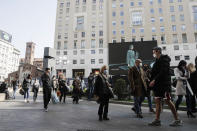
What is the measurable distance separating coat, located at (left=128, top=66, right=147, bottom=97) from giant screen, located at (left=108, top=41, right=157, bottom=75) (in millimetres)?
30065

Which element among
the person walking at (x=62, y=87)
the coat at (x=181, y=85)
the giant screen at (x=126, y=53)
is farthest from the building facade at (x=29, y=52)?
the coat at (x=181, y=85)

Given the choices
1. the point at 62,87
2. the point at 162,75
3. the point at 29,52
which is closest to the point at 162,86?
the point at 162,75

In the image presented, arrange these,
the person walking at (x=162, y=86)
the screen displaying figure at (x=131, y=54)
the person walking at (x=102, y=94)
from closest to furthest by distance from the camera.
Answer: the person walking at (x=162, y=86)
the person walking at (x=102, y=94)
the screen displaying figure at (x=131, y=54)

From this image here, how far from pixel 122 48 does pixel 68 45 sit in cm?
2216

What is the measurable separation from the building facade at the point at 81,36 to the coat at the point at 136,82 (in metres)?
42.4

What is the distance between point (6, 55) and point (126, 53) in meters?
94.7

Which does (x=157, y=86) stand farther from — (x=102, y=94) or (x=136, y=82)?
(x=102, y=94)

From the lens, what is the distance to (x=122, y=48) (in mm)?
36906

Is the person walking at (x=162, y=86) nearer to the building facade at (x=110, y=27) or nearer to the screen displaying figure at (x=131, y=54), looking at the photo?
the screen displaying figure at (x=131, y=54)

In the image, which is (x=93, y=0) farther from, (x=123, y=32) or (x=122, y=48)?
(x=122, y=48)

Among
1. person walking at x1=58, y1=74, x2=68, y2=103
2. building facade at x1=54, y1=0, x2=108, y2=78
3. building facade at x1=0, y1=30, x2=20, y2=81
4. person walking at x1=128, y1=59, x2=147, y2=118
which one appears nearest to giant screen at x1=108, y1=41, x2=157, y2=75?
building facade at x1=54, y1=0, x2=108, y2=78

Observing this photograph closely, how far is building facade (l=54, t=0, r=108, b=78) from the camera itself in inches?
1953

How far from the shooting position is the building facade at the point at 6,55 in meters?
98.2

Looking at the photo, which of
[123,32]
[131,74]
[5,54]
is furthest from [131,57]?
[5,54]
